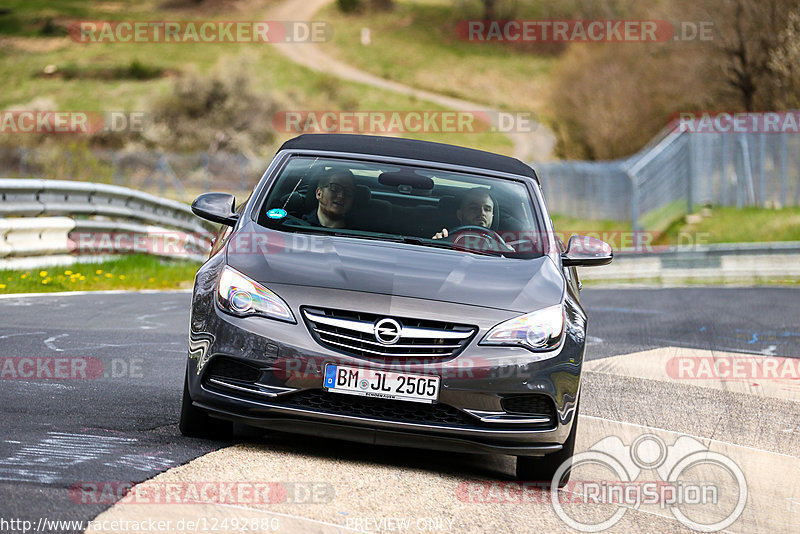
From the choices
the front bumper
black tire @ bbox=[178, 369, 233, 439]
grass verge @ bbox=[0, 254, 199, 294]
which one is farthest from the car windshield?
grass verge @ bbox=[0, 254, 199, 294]

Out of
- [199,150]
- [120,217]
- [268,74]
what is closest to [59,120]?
[199,150]

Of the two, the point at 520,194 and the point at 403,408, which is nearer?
the point at 403,408

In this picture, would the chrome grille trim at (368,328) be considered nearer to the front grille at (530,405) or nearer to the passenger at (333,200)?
the front grille at (530,405)

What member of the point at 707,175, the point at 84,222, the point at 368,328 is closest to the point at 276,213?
the point at 368,328

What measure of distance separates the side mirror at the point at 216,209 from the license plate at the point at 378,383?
4.73ft

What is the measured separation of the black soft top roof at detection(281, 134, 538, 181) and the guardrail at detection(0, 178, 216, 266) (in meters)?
6.94

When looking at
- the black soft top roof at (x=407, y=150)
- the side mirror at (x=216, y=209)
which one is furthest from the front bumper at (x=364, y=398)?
the black soft top roof at (x=407, y=150)

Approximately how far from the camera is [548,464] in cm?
590

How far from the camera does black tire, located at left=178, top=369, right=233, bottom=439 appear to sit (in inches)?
230

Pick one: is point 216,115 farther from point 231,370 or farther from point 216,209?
point 231,370

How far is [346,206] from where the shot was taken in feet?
21.9

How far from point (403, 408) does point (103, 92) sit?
7196cm

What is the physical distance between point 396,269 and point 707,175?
84.2ft

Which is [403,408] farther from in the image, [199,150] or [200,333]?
[199,150]
